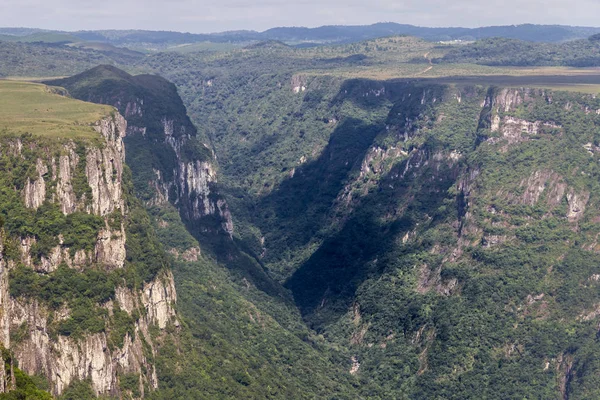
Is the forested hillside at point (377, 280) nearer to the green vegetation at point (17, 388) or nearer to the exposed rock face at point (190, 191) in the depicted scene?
the exposed rock face at point (190, 191)

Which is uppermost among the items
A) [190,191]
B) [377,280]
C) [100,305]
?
[100,305]

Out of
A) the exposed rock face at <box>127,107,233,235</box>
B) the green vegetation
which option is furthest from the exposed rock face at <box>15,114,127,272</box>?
the exposed rock face at <box>127,107,233,235</box>

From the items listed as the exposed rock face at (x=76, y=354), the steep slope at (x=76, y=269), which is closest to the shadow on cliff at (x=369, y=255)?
the steep slope at (x=76, y=269)

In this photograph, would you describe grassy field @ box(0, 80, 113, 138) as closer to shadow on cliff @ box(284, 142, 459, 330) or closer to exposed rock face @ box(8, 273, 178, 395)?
exposed rock face @ box(8, 273, 178, 395)

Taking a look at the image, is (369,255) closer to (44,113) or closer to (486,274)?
(486,274)

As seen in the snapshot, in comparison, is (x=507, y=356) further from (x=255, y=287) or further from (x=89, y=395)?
(x=89, y=395)

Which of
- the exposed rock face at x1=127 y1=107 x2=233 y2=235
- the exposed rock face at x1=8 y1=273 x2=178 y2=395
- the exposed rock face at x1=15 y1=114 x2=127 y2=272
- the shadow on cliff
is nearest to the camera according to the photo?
the exposed rock face at x1=8 y1=273 x2=178 y2=395

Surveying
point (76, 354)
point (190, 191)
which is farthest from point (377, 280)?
point (76, 354)
